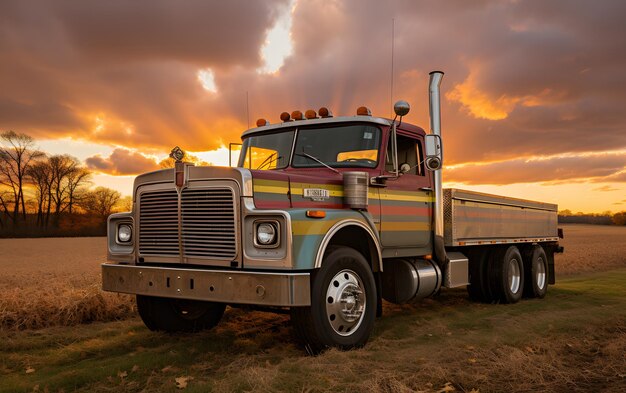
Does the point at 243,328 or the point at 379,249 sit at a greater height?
the point at 379,249

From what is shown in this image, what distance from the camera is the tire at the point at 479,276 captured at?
33.8 ft

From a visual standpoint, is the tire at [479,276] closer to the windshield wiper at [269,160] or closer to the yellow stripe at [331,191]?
the yellow stripe at [331,191]

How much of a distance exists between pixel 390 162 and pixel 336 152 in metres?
0.77

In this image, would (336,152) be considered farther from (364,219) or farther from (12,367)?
(12,367)

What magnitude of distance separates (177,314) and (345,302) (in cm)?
Answer: 253

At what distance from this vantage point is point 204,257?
5.85 m

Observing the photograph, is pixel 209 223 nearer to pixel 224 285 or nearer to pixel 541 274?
pixel 224 285

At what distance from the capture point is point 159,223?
631 cm

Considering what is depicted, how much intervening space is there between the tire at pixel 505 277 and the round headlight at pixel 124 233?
6.56 meters

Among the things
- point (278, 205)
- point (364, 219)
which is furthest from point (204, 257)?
point (364, 219)

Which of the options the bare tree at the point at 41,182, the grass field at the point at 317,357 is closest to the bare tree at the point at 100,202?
the bare tree at the point at 41,182

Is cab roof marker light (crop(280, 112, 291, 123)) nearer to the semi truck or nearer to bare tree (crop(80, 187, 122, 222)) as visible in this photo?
the semi truck

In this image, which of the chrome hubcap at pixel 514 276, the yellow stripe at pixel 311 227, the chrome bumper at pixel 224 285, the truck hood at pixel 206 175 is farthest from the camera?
the chrome hubcap at pixel 514 276

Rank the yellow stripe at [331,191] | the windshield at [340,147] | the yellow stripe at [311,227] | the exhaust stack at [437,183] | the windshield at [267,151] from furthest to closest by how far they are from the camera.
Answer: the exhaust stack at [437,183]
the windshield at [267,151]
the windshield at [340,147]
the yellow stripe at [331,191]
the yellow stripe at [311,227]
